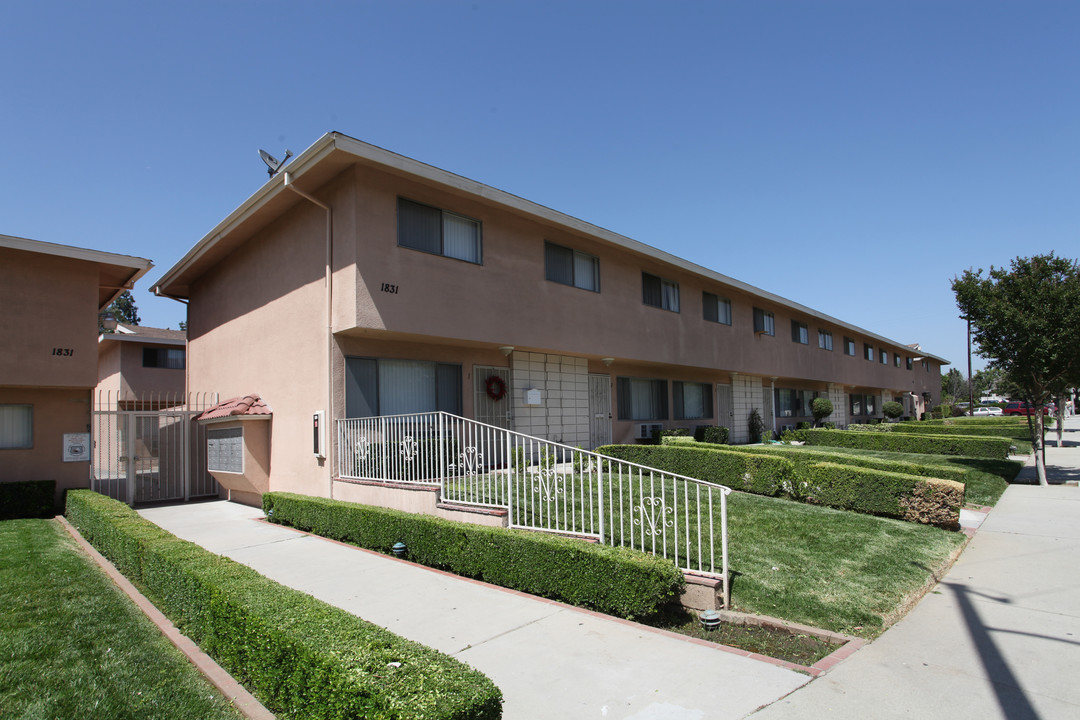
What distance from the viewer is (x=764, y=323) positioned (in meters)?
24.3

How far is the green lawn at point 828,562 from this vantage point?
590 cm

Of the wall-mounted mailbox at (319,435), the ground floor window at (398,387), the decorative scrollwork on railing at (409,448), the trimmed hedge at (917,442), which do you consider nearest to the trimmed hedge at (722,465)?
the ground floor window at (398,387)

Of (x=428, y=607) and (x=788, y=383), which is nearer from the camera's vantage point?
(x=428, y=607)

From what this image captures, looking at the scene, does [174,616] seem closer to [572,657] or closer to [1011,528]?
[572,657]

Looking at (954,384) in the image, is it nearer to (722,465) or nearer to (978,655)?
(722,465)

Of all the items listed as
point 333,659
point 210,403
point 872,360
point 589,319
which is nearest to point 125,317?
point 210,403

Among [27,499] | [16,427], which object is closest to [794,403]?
[27,499]

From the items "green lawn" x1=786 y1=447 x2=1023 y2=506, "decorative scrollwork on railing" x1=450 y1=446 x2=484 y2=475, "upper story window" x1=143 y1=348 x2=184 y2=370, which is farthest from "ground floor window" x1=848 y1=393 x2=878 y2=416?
"upper story window" x1=143 y1=348 x2=184 y2=370

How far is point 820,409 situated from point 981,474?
13.5m

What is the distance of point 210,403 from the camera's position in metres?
15.5

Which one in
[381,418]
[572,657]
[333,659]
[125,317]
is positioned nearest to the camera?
[333,659]

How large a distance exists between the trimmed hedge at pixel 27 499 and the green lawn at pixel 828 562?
12649 millimetres

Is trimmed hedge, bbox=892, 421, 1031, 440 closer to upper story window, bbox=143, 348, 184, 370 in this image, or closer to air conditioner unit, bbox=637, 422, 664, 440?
air conditioner unit, bbox=637, 422, 664, 440

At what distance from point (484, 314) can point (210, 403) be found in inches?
322
